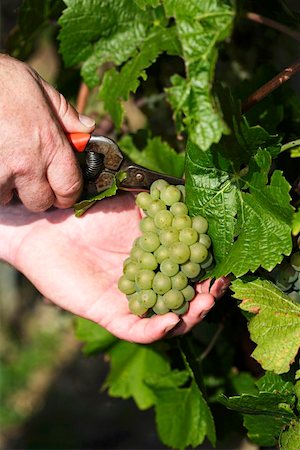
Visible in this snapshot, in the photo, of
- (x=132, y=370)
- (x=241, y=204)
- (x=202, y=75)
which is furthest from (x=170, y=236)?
(x=132, y=370)

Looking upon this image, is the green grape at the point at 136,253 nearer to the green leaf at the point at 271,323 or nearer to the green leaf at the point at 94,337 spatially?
the green leaf at the point at 271,323

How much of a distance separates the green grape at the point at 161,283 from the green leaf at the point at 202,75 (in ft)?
1.15

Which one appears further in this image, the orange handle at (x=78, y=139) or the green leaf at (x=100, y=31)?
the green leaf at (x=100, y=31)

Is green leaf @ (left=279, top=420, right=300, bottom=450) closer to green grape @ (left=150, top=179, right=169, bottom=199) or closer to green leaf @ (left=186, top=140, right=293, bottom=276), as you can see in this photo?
green leaf @ (left=186, top=140, right=293, bottom=276)

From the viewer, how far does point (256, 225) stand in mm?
1174

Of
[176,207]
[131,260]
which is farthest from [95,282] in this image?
[176,207]

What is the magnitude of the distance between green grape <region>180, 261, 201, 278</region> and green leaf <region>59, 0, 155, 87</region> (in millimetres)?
494

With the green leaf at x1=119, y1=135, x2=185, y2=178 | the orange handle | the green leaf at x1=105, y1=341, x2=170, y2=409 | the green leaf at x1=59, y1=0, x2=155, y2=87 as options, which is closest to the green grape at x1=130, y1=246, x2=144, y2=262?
the orange handle

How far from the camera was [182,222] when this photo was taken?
48.5 inches

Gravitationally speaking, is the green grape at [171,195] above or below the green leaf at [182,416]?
above

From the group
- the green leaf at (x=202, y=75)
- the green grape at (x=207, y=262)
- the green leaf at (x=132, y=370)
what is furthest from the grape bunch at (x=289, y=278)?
the green leaf at (x=132, y=370)

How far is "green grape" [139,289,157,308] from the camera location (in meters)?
1.26

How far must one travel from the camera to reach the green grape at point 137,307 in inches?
50.7

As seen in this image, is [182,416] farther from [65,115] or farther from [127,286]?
[65,115]
